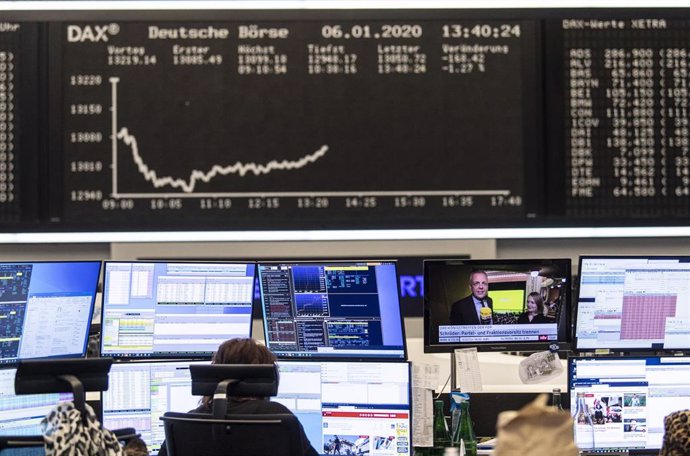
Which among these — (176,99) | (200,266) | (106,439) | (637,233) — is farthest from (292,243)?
(106,439)

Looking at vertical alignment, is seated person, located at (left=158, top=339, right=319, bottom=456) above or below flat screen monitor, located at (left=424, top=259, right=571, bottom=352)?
below

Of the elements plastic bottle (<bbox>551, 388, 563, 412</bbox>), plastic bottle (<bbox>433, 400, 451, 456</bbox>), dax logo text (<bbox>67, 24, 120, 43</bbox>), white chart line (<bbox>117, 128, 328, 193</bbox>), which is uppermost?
dax logo text (<bbox>67, 24, 120, 43</bbox>)

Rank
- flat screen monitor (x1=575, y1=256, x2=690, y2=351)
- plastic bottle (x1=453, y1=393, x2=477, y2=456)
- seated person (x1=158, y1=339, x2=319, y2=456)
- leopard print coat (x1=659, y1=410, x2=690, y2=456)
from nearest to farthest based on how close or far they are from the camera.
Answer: leopard print coat (x1=659, y1=410, x2=690, y2=456) < seated person (x1=158, y1=339, x2=319, y2=456) < plastic bottle (x1=453, y1=393, x2=477, y2=456) < flat screen monitor (x1=575, y1=256, x2=690, y2=351)

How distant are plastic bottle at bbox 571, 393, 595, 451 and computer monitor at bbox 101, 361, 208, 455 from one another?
1101 millimetres

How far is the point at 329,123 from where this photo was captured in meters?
3.71

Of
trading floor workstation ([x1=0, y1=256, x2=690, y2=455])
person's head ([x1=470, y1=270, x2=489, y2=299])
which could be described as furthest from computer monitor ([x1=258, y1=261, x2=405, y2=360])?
person's head ([x1=470, y1=270, x2=489, y2=299])

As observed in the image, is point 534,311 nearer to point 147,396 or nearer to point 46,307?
point 147,396

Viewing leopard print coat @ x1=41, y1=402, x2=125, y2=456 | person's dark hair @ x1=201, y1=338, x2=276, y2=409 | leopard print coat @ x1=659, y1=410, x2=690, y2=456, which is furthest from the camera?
person's dark hair @ x1=201, y1=338, x2=276, y2=409

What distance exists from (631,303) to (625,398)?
0.28 metres

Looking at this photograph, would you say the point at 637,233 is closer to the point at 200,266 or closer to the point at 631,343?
the point at 631,343

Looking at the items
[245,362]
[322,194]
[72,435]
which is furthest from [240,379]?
[322,194]

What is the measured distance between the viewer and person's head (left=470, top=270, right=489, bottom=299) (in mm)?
2598

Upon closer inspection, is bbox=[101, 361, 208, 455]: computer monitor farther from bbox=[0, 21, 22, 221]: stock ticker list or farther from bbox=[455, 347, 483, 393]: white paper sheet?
bbox=[0, 21, 22, 221]: stock ticker list

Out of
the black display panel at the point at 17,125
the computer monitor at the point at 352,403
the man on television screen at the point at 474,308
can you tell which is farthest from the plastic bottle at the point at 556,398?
the black display panel at the point at 17,125
